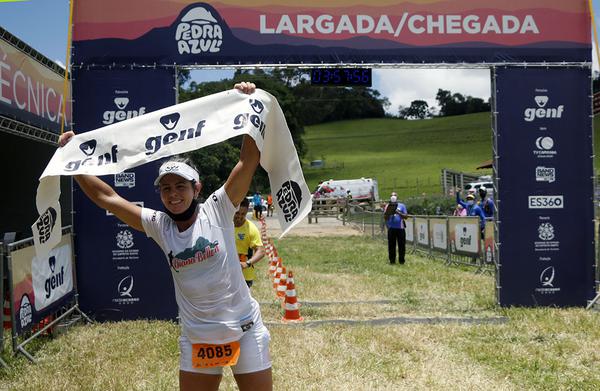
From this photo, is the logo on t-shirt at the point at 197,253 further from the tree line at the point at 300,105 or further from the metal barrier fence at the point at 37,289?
the tree line at the point at 300,105

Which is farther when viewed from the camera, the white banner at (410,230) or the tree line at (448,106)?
the tree line at (448,106)

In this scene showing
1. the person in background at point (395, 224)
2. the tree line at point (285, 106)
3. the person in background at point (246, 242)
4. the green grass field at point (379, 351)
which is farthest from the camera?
the tree line at point (285, 106)

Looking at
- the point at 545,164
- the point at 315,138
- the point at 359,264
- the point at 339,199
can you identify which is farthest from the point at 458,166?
the point at 545,164

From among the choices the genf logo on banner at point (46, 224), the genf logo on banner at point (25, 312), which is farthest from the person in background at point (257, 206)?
the genf logo on banner at point (46, 224)

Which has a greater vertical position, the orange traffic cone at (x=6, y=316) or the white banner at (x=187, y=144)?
the white banner at (x=187, y=144)

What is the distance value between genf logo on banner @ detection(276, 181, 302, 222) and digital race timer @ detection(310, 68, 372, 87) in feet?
19.3

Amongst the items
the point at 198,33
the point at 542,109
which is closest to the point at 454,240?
the point at 542,109

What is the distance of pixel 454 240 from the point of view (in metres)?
17.3

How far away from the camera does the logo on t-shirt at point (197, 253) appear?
367 cm

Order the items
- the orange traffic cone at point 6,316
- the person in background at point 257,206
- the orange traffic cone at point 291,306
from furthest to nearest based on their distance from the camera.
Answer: the person in background at point 257,206
the orange traffic cone at point 291,306
the orange traffic cone at point 6,316

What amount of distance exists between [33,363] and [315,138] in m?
112

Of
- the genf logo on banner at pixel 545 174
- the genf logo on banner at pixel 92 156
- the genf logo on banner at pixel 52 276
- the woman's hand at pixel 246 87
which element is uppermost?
the woman's hand at pixel 246 87

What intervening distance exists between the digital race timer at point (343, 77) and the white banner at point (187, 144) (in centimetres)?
576

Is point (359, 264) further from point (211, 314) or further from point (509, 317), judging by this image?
point (211, 314)
